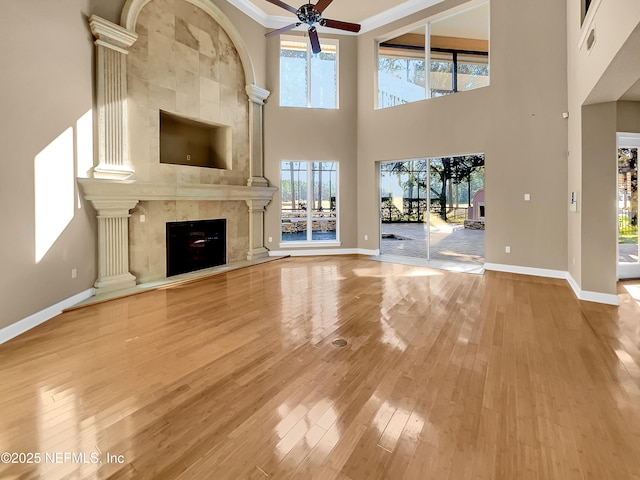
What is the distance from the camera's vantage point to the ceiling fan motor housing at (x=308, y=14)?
15.6ft

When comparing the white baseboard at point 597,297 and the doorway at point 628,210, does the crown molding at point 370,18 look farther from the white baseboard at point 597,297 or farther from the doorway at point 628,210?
the white baseboard at point 597,297

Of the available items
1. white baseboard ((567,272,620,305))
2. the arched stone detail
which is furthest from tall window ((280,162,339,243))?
white baseboard ((567,272,620,305))

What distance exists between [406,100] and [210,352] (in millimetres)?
6837

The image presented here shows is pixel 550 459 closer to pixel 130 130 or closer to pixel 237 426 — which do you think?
pixel 237 426

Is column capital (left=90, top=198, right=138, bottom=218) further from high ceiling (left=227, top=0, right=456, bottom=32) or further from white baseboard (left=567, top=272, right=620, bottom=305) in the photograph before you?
white baseboard (left=567, top=272, right=620, bottom=305)

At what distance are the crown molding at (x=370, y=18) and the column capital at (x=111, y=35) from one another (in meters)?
2.83

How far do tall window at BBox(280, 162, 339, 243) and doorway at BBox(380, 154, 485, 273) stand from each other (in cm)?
127

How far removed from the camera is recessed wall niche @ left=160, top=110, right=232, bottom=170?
6.20m

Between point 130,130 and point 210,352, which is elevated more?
point 130,130

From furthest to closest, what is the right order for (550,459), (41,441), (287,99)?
(287,99), (41,441), (550,459)

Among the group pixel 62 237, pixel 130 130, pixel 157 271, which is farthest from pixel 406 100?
pixel 62 237

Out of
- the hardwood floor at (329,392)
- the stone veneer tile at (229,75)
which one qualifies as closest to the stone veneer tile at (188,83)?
the stone veneer tile at (229,75)

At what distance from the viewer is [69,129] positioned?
4.04 meters

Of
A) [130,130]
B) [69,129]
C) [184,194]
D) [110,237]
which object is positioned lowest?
[110,237]
